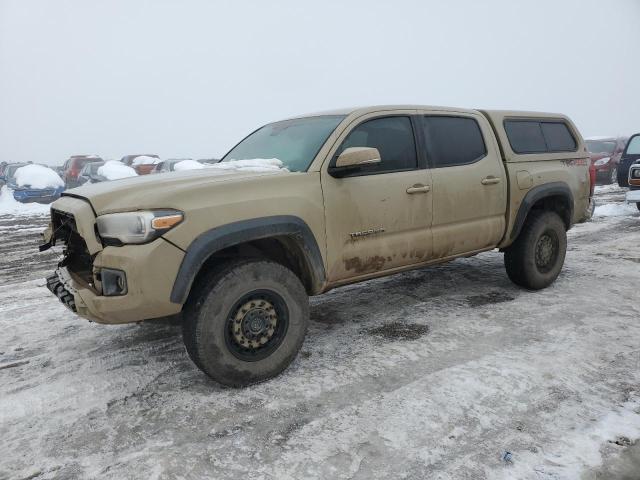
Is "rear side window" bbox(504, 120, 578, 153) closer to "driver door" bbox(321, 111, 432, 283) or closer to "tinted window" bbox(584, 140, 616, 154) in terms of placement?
"driver door" bbox(321, 111, 432, 283)

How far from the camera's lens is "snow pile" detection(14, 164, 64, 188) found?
1548 centimetres

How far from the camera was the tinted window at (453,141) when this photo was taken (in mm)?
4051

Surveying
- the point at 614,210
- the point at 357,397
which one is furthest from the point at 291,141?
the point at 614,210

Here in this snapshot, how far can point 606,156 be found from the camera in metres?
17.5

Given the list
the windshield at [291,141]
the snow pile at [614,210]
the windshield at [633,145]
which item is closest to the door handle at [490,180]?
the windshield at [291,141]

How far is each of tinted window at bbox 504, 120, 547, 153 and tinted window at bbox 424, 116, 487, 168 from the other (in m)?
0.50

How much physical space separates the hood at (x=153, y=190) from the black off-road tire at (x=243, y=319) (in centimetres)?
54

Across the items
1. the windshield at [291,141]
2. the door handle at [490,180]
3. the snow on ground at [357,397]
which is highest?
the windshield at [291,141]

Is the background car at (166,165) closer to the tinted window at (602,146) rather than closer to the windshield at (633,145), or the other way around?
the windshield at (633,145)

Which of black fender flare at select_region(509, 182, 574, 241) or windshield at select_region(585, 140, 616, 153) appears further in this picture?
windshield at select_region(585, 140, 616, 153)

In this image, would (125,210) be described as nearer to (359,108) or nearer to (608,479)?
(359,108)

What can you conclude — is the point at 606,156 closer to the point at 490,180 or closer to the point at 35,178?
the point at 490,180

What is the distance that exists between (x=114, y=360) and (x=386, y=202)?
95.9 inches

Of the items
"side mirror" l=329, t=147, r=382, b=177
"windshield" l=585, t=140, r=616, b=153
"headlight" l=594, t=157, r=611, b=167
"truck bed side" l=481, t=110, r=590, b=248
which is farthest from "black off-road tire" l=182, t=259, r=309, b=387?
"windshield" l=585, t=140, r=616, b=153
